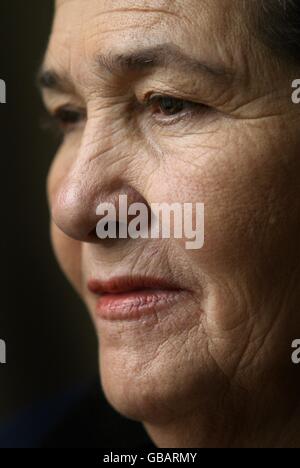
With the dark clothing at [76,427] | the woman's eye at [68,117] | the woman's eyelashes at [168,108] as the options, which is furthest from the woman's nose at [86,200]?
the dark clothing at [76,427]

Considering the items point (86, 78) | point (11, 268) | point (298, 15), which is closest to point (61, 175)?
point (86, 78)

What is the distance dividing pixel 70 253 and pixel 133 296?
210mm

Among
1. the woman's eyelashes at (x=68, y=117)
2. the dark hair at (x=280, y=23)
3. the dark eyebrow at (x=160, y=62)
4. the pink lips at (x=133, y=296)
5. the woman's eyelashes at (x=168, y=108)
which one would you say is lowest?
the pink lips at (x=133, y=296)

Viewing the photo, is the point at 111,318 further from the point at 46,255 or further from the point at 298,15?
the point at 46,255

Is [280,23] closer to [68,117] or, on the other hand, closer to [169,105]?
[169,105]

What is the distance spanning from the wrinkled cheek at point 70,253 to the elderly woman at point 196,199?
12 centimetres

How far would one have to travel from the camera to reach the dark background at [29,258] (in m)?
1.99
